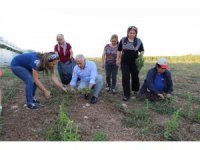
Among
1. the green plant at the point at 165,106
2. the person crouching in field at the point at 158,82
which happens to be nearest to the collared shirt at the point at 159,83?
the person crouching in field at the point at 158,82

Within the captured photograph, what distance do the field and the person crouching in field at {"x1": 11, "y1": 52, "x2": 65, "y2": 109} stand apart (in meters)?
0.34

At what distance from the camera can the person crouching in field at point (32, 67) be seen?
7219 mm

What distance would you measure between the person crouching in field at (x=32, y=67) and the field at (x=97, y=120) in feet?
1.12

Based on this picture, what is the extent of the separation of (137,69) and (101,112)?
193 cm

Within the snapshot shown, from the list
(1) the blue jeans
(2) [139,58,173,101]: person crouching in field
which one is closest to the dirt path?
(1) the blue jeans

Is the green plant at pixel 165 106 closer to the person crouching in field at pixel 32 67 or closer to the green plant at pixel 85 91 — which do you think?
the green plant at pixel 85 91

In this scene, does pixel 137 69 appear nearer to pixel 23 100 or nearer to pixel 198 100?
pixel 198 100

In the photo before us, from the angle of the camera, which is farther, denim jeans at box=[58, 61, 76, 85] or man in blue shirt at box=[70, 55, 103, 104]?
denim jeans at box=[58, 61, 76, 85]

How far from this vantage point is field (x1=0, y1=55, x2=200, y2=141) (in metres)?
6.25

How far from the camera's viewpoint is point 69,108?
7820mm

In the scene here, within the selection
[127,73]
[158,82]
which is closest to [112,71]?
[127,73]

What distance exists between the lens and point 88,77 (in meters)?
8.58

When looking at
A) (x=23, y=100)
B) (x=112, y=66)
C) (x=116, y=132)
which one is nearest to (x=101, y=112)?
(x=116, y=132)

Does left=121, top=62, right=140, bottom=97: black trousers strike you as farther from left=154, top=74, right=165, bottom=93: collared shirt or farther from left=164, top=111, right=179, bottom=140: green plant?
left=164, top=111, right=179, bottom=140: green plant
